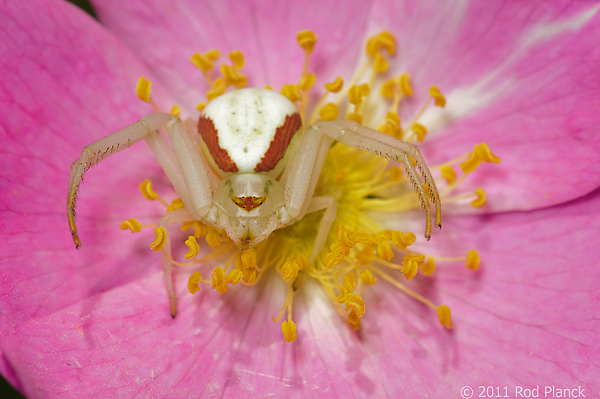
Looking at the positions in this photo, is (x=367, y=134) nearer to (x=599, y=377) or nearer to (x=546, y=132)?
(x=546, y=132)

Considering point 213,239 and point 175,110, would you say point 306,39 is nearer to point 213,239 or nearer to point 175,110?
point 175,110

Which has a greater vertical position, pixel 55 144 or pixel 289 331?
pixel 55 144

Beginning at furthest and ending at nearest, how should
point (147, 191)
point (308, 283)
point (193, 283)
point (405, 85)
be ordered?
point (405, 85), point (308, 283), point (147, 191), point (193, 283)

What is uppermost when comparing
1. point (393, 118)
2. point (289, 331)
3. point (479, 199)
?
point (393, 118)

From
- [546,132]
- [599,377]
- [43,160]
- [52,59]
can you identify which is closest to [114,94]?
[52,59]

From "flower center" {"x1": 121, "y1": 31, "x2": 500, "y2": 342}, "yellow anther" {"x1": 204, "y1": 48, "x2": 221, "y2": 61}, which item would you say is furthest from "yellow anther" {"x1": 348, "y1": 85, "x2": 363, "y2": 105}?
"yellow anther" {"x1": 204, "y1": 48, "x2": 221, "y2": 61}

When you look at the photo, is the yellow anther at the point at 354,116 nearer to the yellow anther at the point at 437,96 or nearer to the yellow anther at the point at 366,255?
the yellow anther at the point at 437,96

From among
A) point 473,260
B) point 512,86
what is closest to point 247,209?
point 473,260
